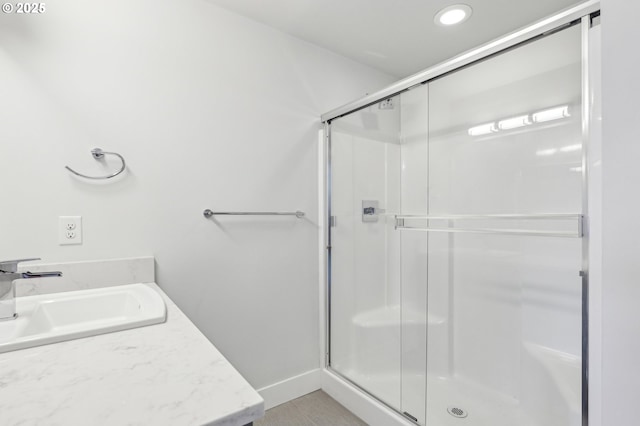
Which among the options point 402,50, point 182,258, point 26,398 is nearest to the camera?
point 26,398

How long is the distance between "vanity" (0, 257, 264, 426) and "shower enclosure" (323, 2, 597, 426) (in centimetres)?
115

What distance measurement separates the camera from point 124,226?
1333mm

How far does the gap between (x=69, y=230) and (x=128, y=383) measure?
0.97 metres

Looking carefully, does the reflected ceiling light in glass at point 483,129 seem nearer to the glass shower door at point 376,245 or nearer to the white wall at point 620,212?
the glass shower door at point 376,245

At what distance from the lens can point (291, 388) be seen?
6.01 feet

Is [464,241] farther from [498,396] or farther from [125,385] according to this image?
[125,385]

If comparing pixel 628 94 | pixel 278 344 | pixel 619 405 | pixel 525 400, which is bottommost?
pixel 525 400

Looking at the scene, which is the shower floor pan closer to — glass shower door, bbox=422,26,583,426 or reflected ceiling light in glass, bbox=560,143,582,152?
glass shower door, bbox=422,26,583,426

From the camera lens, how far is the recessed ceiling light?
5.27ft

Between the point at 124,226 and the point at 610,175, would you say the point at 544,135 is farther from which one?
the point at 124,226

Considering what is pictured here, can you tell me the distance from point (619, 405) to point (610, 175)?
0.39 metres

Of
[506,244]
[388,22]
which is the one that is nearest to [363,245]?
[506,244]

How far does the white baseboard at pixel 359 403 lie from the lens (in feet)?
4.95

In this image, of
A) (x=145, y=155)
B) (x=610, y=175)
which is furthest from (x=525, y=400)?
(x=145, y=155)
